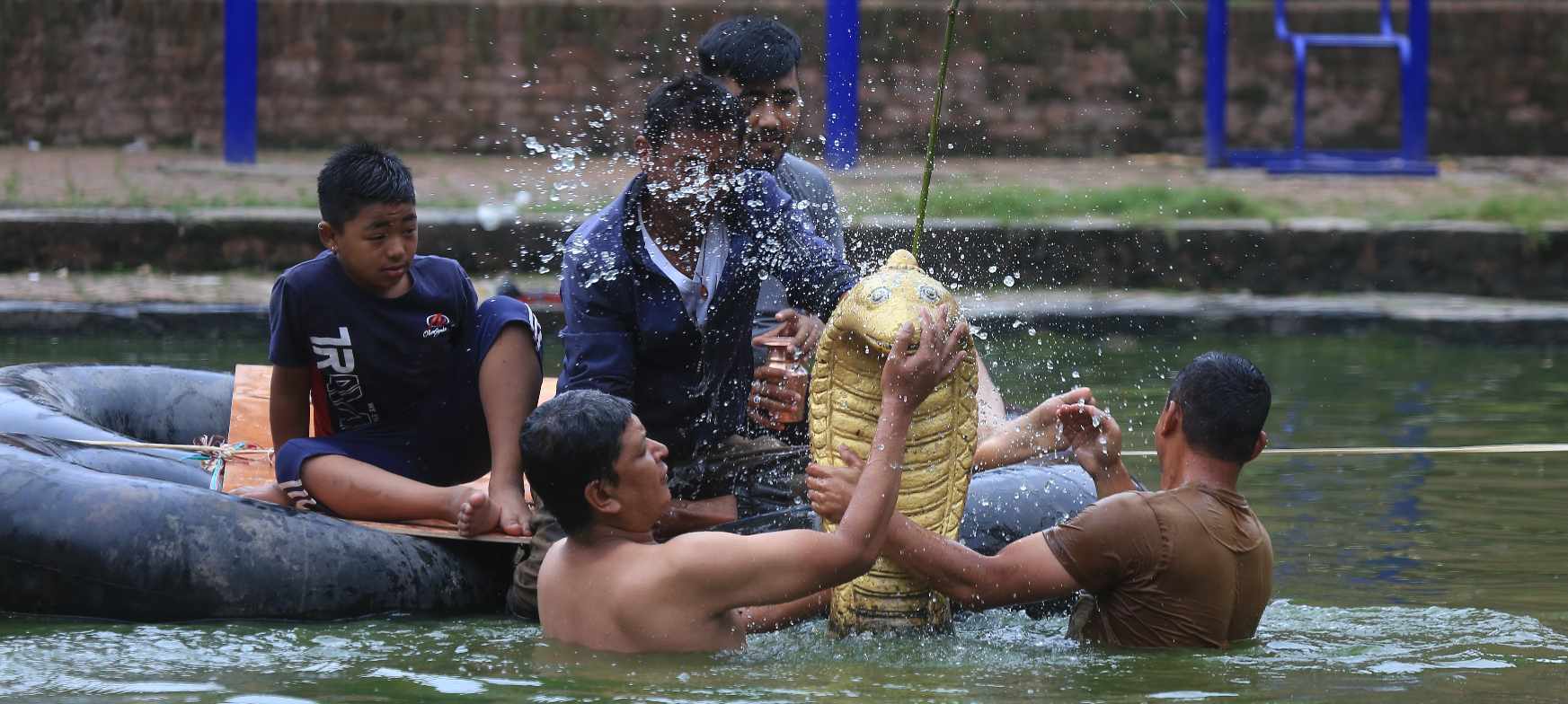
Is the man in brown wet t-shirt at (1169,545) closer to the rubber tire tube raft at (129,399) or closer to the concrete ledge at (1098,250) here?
the rubber tire tube raft at (129,399)

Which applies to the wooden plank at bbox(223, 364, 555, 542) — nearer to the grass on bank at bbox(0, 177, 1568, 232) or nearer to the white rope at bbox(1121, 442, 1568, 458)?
the white rope at bbox(1121, 442, 1568, 458)

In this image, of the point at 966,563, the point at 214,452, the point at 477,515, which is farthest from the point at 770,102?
the point at 966,563

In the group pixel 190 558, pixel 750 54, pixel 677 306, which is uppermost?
pixel 750 54

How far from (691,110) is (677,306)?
0.49 meters

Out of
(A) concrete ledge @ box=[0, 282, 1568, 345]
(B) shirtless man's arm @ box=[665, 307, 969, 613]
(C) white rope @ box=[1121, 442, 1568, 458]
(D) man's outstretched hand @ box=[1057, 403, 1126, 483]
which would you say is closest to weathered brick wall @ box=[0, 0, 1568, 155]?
(A) concrete ledge @ box=[0, 282, 1568, 345]

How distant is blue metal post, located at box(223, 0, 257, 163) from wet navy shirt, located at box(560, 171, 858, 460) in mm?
8618

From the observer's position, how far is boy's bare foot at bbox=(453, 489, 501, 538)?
16.1ft

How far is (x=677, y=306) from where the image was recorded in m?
4.87

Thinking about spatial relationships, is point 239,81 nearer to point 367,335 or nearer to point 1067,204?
point 1067,204

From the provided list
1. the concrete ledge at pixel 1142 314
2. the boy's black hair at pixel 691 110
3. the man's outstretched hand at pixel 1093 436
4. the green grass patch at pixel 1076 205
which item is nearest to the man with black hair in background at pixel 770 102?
the boy's black hair at pixel 691 110

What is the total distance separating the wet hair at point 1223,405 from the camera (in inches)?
167

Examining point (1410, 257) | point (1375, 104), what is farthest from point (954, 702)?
point (1375, 104)

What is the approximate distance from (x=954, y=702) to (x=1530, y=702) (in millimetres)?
1209

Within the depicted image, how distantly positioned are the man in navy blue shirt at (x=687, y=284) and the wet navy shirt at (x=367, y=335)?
0.42 metres
